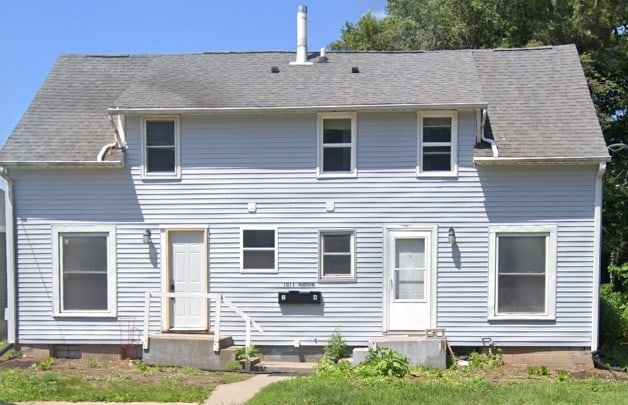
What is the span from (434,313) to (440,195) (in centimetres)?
205

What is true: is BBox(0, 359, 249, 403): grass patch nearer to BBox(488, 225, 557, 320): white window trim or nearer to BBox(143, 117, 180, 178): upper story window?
BBox(143, 117, 180, 178): upper story window

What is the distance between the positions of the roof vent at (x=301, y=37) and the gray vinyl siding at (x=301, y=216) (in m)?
2.33

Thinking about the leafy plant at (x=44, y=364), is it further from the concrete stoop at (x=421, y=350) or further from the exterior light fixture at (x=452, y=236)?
the exterior light fixture at (x=452, y=236)

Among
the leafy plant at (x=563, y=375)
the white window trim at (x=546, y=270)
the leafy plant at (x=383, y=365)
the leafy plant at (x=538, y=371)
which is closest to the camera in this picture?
the leafy plant at (x=383, y=365)

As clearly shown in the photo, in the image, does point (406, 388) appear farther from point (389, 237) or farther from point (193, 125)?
point (193, 125)

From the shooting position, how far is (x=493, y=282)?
10.3 m

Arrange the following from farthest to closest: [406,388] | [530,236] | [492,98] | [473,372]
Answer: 1. [492,98]
2. [530,236]
3. [473,372]
4. [406,388]

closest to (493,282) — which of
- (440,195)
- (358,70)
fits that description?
(440,195)

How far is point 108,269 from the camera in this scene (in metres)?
10.7

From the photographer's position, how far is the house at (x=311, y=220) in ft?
33.5

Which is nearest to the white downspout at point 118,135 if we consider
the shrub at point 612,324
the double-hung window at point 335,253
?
the double-hung window at point 335,253

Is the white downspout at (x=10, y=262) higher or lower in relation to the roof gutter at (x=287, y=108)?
lower

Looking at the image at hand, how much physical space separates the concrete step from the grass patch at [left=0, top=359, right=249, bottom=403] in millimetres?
490

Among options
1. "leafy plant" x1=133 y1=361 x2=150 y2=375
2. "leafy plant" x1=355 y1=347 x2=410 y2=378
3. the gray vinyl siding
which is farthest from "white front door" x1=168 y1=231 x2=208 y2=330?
"leafy plant" x1=355 y1=347 x2=410 y2=378
